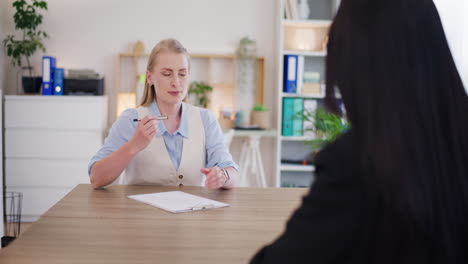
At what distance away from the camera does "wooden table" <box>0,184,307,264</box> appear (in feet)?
4.13

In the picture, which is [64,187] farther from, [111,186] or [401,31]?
[401,31]

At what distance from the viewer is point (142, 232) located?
146 centimetres

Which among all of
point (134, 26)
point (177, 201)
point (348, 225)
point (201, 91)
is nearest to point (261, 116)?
point (201, 91)

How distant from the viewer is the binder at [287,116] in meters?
4.71

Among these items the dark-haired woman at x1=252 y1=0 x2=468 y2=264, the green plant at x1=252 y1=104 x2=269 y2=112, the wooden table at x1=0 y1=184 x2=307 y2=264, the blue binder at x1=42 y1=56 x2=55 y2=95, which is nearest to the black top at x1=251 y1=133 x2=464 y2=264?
the dark-haired woman at x1=252 y1=0 x2=468 y2=264

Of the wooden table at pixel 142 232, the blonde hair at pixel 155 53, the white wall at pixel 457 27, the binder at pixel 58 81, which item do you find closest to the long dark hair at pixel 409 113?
the wooden table at pixel 142 232

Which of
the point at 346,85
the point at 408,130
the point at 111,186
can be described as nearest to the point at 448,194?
the point at 408,130

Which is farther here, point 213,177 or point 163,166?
point 163,166

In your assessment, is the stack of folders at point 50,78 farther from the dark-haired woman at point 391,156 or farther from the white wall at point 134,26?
the dark-haired woman at point 391,156

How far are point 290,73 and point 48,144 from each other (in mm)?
2175

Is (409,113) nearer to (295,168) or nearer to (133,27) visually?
(295,168)

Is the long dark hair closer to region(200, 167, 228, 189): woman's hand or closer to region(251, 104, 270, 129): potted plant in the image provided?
region(200, 167, 228, 189): woman's hand

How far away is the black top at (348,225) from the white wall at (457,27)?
329 cm

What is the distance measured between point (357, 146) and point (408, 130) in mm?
75
